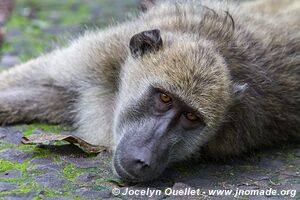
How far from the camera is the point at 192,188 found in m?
4.76

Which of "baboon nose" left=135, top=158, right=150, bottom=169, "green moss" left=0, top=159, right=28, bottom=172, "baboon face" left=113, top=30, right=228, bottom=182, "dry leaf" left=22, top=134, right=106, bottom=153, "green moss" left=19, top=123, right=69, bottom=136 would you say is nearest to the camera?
"baboon nose" left=135, top=158, right=150, bottom=169

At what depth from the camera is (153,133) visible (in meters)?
4.65

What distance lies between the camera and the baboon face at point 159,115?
4.60m

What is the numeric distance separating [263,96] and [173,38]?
920 mm

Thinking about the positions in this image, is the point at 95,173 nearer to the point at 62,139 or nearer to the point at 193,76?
the point at 62,139

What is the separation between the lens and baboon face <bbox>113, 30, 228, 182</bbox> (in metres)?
4.60

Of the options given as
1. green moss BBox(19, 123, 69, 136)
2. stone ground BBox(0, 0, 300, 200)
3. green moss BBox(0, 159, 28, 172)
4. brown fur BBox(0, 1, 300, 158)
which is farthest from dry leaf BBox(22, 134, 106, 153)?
green moss BBox(19, 123, 69, 136)

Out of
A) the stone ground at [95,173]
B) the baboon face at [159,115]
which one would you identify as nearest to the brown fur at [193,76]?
the baboon face at [159,115]

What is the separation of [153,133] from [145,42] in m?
0.88

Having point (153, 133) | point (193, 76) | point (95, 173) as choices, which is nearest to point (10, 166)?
point (95, 173)

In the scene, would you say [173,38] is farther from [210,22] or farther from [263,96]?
[263,96]

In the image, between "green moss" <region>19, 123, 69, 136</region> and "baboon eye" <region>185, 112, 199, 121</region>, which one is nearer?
"baboon eye" <region>185, 112, 199, 121</region>

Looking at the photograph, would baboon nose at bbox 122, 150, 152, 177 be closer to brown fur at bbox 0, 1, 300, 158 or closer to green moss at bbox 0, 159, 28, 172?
brown fur at bbox 0, 1, 300, 158

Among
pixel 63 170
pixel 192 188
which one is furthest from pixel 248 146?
pixel 63 170
